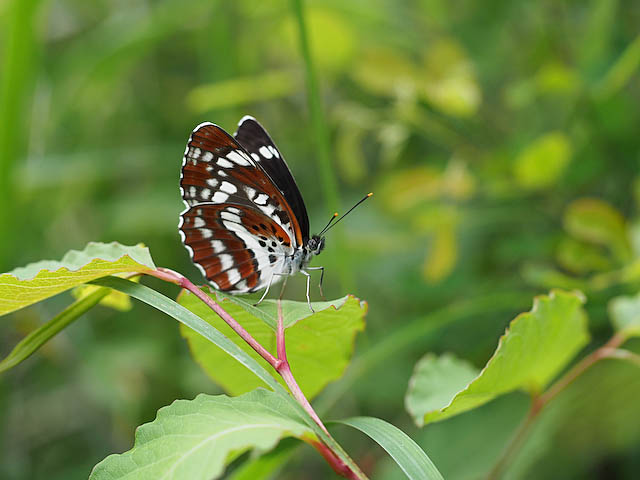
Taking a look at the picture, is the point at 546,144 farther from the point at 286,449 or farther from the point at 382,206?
the point at 286,449

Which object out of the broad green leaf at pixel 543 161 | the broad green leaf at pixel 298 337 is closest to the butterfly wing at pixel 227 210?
the broad green leaf at pixel 298 337

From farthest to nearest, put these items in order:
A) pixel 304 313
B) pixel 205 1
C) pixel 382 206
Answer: pixel 205 1, pixel 382 206, pixel 304 313

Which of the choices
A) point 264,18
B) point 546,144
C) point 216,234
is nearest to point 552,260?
A: point 546,144

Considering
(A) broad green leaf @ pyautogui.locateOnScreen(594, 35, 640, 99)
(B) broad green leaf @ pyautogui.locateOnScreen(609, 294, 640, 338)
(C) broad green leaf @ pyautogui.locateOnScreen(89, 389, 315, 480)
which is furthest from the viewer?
(A) broad green leaf @ pyautogui.locateOnScreen(594, 35, 640, 99)

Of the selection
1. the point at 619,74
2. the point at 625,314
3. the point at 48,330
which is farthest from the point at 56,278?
the point at 619,74

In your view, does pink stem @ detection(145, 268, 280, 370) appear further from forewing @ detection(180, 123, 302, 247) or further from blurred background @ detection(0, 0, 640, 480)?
blurred background @ detection(0, 0, 640, 480)

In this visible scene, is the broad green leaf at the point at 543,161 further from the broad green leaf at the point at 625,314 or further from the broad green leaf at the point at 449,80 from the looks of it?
the broad green leaf at the point at 625,314

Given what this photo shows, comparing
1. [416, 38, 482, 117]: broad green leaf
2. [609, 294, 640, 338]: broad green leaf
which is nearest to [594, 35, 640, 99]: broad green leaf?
[416, 38, 482, 117]: broad green leaf
